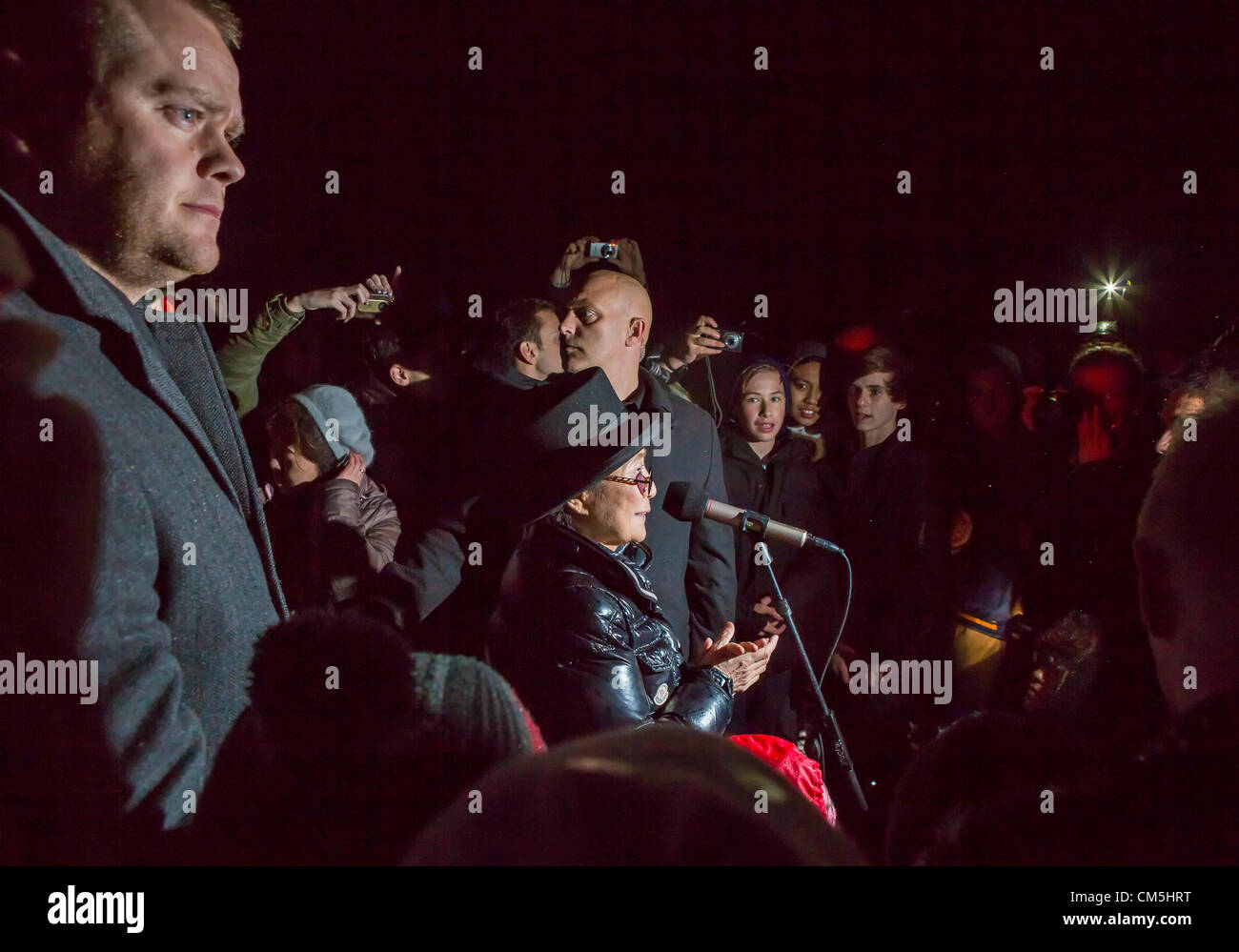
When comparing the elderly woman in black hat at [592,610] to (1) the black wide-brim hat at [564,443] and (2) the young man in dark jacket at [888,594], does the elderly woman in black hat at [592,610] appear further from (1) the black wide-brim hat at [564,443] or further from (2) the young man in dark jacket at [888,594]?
(2) the young man in dark jacket at [888,594]

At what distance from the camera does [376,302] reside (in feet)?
11.3

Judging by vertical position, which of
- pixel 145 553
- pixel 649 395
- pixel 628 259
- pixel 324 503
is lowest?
pixel 145 553

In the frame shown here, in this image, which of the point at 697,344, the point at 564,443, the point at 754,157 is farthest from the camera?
the point at 754,157

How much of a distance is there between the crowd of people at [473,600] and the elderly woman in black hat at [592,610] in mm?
11

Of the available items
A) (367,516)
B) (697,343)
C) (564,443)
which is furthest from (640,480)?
(697,343)

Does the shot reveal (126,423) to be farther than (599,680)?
No

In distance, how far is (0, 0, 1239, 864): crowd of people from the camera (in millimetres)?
964

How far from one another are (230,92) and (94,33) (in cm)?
23

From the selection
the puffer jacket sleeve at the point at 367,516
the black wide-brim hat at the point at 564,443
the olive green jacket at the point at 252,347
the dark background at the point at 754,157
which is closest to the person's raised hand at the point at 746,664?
the black wide-brim hat at the point at 564,443

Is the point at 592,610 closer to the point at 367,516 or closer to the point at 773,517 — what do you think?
the point at 367,516

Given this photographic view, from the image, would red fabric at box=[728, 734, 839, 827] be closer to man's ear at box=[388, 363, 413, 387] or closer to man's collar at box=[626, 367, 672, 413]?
man's collar at box=[626, 367, 672, 413]

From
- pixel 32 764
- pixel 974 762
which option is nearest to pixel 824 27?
pixel 974 762

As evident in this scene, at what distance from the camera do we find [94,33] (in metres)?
1.41

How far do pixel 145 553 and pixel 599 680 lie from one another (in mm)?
1124
